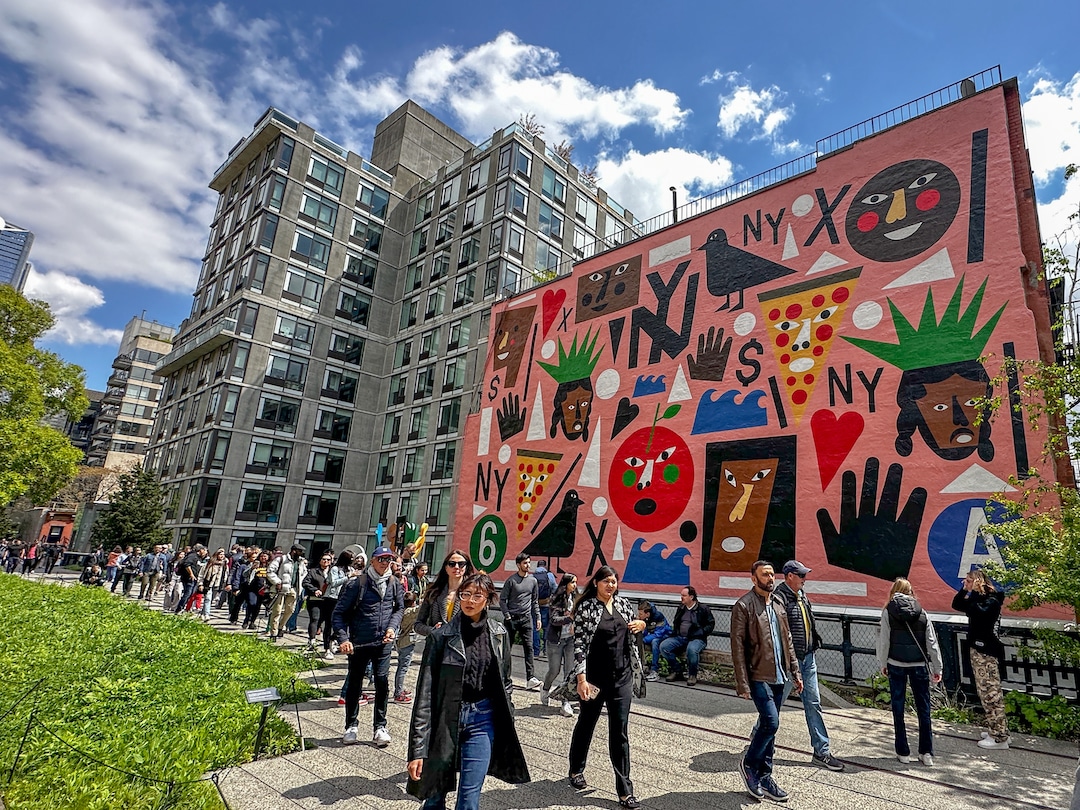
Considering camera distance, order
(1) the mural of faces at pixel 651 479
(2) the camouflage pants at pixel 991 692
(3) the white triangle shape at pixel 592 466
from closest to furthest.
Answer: (2) the camouflage pants at pixel 991 692 < (1) the mural of faces at pixel 651 479 < (3) the white triangle shape at pixel 592 466

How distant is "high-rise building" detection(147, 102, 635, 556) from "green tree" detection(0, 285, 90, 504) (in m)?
8.84

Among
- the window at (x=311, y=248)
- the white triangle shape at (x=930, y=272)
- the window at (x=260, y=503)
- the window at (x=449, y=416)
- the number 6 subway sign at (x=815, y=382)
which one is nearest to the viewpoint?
the number 6 subway sign at (x=815, y=382)

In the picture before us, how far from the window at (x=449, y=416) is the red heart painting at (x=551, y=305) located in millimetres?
14477

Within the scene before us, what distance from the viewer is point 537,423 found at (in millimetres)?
21094

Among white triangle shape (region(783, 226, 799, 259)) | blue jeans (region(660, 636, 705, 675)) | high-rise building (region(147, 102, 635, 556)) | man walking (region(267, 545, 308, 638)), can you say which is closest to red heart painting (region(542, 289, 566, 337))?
white triangle shape (region(783, 226, 799, 259))

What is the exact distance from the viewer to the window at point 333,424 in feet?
131

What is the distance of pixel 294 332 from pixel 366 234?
965 centimetres

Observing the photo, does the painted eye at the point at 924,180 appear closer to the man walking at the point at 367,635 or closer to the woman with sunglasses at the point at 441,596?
the woman with sunglasses at the point at 441,596

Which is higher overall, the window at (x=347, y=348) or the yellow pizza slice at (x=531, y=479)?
the window at (x=347, y=348)

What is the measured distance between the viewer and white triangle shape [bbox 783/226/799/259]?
52.6 ft

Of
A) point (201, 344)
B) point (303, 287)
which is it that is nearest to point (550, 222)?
point (303, 287)

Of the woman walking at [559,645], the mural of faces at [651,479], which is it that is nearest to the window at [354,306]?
the mural of faces at [651,479]

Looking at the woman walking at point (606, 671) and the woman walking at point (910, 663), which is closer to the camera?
the woman walking at point (606, 671)

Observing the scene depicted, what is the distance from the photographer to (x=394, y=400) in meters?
41.1
